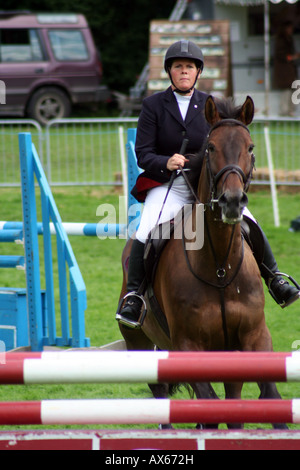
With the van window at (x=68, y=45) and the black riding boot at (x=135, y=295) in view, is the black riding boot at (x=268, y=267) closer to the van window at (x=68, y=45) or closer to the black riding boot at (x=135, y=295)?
the black riding boot at (x=135, y=295)

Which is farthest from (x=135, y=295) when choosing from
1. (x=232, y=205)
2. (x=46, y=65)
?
(x=46, y=65)

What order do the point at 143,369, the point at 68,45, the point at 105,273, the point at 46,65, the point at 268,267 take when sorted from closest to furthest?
the point at 143,369
the point at 268,267
the point at 105,273
the point at 46,65
the point at 68,45

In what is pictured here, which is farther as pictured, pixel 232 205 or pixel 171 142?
pixel 171 142

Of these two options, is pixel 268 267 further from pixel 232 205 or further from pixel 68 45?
pixel 68 45

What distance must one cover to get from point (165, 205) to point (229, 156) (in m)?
0.98

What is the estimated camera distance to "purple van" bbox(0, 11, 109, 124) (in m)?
20.4

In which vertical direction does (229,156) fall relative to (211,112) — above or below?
below

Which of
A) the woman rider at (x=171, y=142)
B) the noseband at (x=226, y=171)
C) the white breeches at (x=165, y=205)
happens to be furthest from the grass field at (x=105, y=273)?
the noseband at (x=226, y=171)

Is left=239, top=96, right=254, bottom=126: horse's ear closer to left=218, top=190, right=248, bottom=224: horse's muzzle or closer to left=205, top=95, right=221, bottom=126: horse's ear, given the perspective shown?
left=205, top=95, right=221, bottom=126: horse's ear

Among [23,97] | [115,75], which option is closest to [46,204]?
[23,97]

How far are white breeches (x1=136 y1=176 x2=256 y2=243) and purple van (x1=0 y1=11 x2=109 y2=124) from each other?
50.9ft

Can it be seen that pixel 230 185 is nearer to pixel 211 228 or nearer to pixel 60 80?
pixel 211 228

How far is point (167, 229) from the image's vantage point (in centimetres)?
478

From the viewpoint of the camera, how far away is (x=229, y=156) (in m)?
3.99
